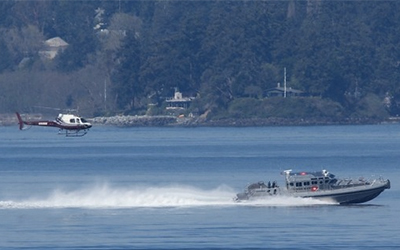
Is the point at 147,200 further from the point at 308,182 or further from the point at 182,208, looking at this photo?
the point at 308,182

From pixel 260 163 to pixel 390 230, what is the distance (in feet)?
180

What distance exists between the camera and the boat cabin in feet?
279

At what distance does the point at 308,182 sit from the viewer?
85.1m

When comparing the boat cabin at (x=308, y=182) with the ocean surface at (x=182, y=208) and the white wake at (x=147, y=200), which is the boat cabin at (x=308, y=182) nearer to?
the white wake at (x=147, y=200)

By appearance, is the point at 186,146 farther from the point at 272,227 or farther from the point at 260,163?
the point at 272,227

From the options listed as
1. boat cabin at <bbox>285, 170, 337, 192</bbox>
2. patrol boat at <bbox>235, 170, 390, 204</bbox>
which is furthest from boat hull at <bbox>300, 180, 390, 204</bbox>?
boat cabin at <bbox>285, 170, 337, 192</bbox>

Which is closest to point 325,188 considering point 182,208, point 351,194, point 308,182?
point 308,182

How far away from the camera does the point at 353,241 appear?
2886 inches

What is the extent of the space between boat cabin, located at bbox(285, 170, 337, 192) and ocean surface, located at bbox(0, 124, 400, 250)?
77 centimetres

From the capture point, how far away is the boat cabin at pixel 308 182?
3349 inches

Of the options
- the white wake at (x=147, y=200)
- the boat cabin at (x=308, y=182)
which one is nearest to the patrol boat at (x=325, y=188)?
the boat cabin at (x=308, y=182)

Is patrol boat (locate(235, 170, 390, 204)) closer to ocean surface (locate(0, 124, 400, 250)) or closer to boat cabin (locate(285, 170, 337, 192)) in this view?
boat cabin (locate(285, 170, 337, 192))

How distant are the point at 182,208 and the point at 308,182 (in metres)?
7.06

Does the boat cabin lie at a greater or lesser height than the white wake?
greater
